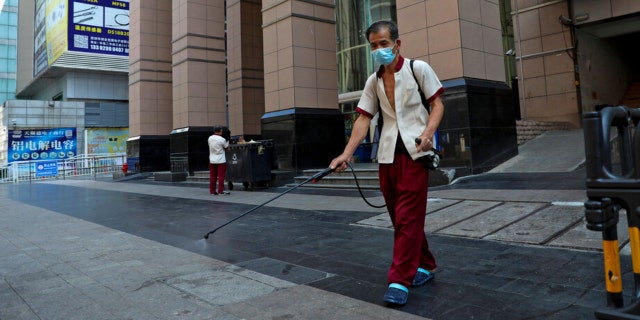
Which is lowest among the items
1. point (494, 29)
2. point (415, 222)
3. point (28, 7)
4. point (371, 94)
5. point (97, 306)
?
point (97, 306)

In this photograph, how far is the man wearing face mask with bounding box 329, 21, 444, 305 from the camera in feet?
9.14

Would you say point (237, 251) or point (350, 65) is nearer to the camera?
point (237, 251)

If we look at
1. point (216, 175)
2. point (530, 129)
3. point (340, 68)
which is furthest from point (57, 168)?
point (530, 129)

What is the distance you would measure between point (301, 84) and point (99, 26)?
3752 centimetres

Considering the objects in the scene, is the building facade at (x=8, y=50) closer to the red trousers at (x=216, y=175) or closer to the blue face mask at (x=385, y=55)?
the red trousers at (x=216, y=175)

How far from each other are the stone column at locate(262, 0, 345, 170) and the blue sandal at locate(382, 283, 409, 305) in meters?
9.07

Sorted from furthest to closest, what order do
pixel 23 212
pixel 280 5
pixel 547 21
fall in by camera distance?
pixel 547 21
pixel 280 5
pixel 23 212

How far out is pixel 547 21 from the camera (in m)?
16.3

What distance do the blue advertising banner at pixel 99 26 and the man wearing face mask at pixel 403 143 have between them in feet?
147

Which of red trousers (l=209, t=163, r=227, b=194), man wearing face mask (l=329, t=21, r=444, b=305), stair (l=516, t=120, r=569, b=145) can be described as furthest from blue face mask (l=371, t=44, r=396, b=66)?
stair (l=516, t=120, r=569, b=145)

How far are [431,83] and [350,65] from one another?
18.3 metres

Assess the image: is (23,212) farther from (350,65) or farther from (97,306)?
(350,65)

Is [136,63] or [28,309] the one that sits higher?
[136,63]

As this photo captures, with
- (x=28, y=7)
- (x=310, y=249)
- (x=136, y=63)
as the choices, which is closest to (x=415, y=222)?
(x=310, y=249)
